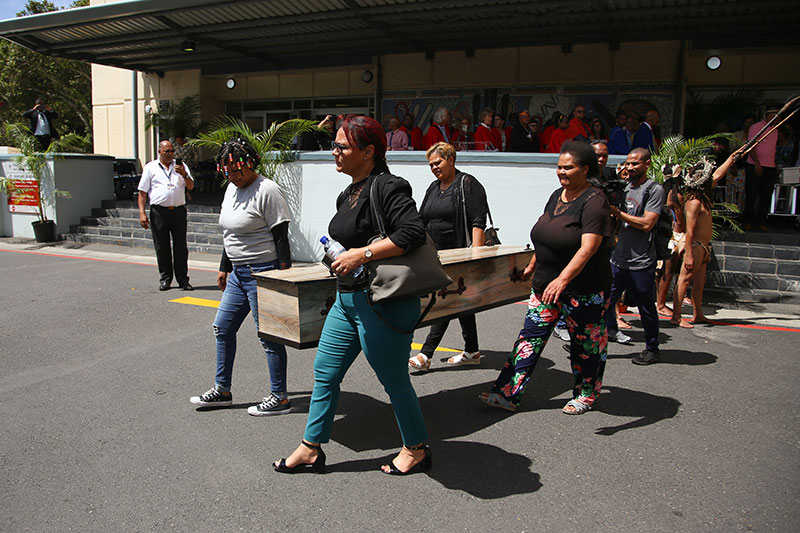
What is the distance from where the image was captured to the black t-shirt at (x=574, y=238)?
12.8 ft

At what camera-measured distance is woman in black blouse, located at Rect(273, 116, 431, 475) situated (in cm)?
297

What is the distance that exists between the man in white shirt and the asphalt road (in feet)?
8.63

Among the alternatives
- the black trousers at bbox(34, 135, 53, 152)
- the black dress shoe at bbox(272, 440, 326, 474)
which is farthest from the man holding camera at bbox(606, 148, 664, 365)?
the black trousers at bbox(34, 135, 53, 152)

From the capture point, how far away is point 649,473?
3.46 meters

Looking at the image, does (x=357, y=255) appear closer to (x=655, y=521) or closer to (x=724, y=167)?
(x=655, y=521)

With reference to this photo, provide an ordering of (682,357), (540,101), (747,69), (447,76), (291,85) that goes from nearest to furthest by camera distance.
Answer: (682,357)
(747,69)
(540,101)
(447,76)
(291,85)

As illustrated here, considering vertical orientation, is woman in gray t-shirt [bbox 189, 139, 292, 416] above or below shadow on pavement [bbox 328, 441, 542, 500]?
above

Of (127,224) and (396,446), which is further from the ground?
(127,224)

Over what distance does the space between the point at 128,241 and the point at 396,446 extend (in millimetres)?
11248

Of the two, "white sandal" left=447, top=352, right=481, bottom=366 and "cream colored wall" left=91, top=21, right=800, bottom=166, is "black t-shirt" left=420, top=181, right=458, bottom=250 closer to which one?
"white sandal" left=447, top=352, right=481, bottom=366

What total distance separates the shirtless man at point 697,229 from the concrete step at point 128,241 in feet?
28.4

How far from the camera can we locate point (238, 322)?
171 inches

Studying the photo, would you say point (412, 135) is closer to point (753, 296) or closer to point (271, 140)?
point (271, 140)

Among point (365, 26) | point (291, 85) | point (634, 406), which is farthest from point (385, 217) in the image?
point (291, 85)
